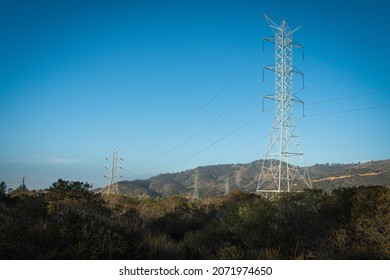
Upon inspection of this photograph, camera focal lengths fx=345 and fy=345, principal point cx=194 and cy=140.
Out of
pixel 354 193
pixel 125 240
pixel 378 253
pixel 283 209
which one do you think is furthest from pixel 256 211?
pixel 125 240

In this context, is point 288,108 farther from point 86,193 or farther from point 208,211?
point 86,193

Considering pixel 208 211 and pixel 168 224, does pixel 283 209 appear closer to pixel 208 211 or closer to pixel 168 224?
pixel 168 224

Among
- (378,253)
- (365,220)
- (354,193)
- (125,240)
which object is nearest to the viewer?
(125,240)

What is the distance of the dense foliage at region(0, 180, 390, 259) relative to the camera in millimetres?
7854

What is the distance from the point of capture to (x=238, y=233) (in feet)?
47.6

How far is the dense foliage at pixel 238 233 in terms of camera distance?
7.85 meters

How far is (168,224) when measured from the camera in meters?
22.7

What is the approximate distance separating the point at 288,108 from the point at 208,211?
11030 millimetres

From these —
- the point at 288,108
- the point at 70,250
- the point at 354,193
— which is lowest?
the point at 70,250
